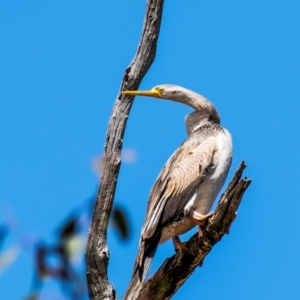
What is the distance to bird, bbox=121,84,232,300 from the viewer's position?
6.16 metres

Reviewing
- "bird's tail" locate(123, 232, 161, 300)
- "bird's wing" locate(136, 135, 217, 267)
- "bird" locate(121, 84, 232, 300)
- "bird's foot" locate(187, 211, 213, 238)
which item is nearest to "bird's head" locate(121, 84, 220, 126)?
"bird" locate(121, 84, 232, 300)

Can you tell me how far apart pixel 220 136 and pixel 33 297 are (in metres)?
5.14

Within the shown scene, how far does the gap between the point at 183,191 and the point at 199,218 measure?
0.39 m

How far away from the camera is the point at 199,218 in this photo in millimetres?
6223

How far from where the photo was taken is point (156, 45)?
6324mm

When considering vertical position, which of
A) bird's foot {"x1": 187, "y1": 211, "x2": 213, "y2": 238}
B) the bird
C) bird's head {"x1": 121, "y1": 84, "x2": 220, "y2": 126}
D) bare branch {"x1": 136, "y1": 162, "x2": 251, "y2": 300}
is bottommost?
bare branch {"x1": 136, "y1": 162, "x2": 251, "y2": 300}

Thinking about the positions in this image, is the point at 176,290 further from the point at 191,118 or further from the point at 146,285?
the point at 191,118

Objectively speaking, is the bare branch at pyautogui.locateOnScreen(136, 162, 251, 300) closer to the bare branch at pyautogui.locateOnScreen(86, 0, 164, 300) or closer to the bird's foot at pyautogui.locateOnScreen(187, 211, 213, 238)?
the bird's foot at pyautogui.locateOnScreen(187, 211, 213, 238)

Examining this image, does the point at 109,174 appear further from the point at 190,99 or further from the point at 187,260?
the point at 190,99

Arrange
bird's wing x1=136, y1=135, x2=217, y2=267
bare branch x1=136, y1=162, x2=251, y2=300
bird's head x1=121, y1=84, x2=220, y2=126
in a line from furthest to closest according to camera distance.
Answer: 1. bird's head x1=121, y1=84, x2=220, y2=126
2. bird's wing x1=136, y1=135, x2=217, y2=267
3. bare branch x1=136, y1=162, x2=251, y2=300

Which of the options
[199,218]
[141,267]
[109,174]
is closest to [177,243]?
[199,218]

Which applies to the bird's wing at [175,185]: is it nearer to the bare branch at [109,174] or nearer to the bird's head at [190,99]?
the bare branch at [109,174]

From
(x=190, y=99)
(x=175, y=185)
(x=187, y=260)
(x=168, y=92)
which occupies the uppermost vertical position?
(x=168, y=92)

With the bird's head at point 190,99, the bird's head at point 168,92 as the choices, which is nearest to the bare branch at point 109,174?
the bird's head at point 190,99
